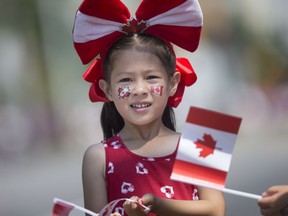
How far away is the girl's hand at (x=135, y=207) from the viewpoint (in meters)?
1.86

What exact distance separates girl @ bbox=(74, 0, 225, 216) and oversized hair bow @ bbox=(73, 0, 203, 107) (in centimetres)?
1

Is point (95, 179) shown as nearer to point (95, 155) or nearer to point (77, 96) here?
point (95, 155)

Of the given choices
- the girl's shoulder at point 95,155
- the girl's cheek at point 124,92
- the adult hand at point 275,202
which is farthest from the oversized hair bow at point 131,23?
the adult hand at point 275,202

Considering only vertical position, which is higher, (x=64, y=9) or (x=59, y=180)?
(x=64, y=9)

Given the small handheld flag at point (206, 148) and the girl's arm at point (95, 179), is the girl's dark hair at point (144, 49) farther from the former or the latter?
the small handheld flag at point (206, 148)

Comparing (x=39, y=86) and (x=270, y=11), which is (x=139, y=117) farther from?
(x=270, y=11)

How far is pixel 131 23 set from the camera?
220 cm

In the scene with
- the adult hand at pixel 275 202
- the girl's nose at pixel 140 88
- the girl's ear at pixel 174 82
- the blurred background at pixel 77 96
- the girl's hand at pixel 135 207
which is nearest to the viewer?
the adult hand at pixel 275 202

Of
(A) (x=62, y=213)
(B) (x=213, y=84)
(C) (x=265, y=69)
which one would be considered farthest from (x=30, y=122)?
(A) (x=62, y=213)

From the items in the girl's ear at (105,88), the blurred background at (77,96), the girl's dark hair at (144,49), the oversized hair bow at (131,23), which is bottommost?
the blurred background at (77,96)

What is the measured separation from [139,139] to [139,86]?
0.17 m

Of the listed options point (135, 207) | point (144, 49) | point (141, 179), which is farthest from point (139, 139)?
point (135, 207)

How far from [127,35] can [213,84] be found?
2.73 metres

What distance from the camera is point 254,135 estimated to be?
4805 millimetres
